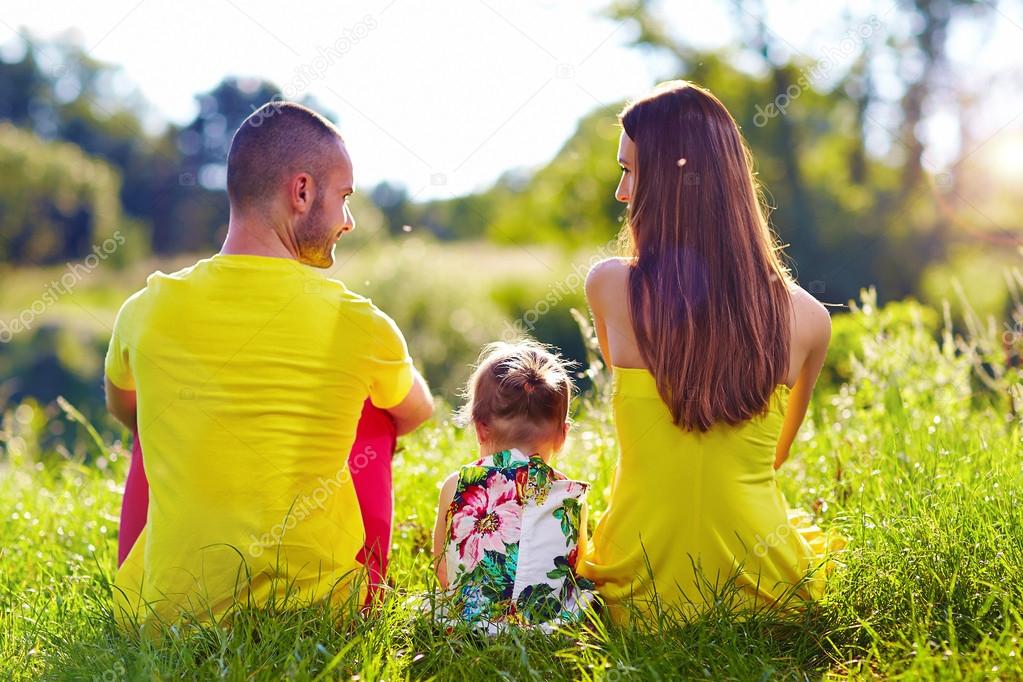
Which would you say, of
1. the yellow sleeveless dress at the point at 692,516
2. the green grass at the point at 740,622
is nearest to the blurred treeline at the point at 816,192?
the green grass at the point at 740,622

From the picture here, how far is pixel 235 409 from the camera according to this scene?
210cm

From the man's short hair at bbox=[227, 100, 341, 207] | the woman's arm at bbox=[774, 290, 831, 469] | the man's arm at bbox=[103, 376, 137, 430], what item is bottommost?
the man's arm at bbox=[103, 376, 137, 430]

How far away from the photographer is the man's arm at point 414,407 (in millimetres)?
2381

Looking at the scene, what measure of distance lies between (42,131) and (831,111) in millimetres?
24209

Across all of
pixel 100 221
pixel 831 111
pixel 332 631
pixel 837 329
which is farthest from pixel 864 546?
pixel 100 221

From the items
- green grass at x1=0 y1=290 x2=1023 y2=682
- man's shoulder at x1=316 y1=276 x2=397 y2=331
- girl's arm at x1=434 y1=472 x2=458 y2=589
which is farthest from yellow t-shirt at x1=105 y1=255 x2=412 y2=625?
girl's arm at x1=434 y1=472 x2=458 y2=589

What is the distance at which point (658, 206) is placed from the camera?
2314 millimetres

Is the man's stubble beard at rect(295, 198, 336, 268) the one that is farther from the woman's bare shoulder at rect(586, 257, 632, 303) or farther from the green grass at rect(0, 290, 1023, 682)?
the green grass at rect(0, 290, 1023, 682)

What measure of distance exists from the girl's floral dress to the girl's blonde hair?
9cm

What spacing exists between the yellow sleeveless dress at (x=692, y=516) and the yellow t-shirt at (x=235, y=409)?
27.5 inches

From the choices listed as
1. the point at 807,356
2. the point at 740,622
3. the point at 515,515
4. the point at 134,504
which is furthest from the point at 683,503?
the point at 134,504

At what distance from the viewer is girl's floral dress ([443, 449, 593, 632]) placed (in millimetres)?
2281

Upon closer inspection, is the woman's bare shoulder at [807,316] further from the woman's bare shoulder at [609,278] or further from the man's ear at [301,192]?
the man's ear at [301,192]

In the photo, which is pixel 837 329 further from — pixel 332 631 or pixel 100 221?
pixel 100 221
